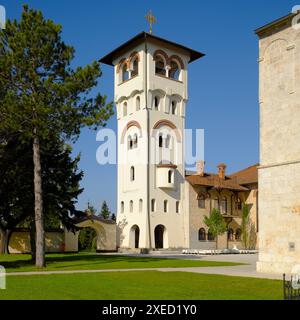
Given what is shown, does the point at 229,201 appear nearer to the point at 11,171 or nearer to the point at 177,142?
the point at 177,142

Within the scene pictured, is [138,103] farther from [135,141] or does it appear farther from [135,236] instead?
[135,236]

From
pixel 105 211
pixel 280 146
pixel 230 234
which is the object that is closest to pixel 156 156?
pixel 230 234

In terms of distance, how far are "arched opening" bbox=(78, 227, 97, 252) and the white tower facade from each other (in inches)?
272

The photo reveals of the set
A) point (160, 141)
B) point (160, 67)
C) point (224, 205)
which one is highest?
point (160, 67)

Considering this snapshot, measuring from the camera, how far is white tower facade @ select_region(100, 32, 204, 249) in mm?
47031

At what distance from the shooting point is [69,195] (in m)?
33.8

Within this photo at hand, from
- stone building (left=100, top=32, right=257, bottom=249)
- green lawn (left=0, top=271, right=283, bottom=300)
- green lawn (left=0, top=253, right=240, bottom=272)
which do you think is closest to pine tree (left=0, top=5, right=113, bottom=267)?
green lawn (left=0, top=253, right=240, bottom=272)

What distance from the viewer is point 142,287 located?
15461mm

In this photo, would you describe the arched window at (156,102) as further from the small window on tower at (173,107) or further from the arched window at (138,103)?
the small window on tower at (173,107)

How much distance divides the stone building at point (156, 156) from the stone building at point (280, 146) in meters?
25.1

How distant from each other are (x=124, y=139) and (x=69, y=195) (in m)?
17.4

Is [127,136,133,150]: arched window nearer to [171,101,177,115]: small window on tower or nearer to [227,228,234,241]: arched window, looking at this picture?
[171,101,177,115]: small window on tower

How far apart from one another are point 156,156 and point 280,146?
26.9 meters
